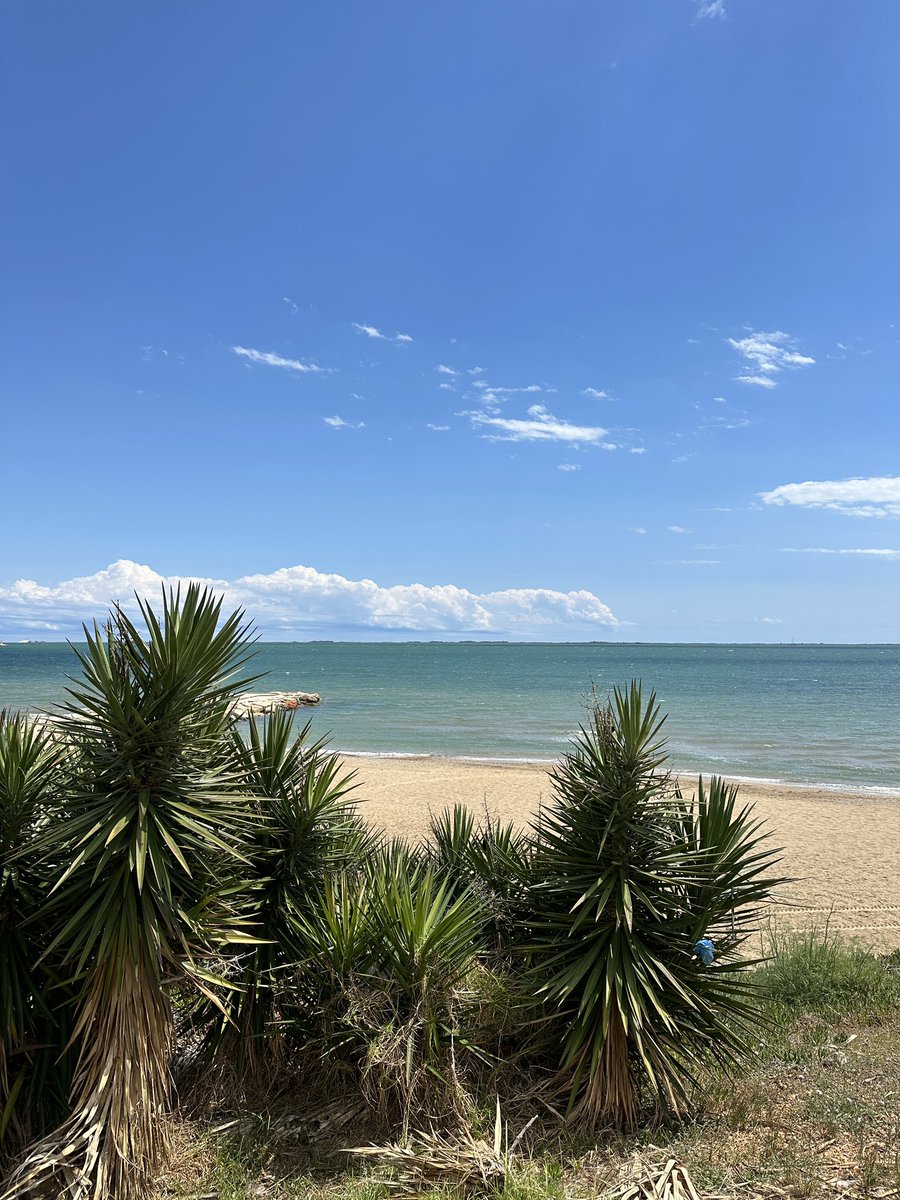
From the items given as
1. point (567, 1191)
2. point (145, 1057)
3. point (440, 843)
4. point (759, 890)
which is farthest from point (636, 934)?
point (145, 1057)

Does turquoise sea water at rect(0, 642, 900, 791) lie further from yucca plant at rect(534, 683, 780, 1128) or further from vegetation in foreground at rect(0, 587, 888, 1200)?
yucca plant at rect(534, 683, 780, 1128)

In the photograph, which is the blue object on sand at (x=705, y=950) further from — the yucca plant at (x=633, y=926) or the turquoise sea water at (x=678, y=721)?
the turquoise sea water at (x=678, y=721)

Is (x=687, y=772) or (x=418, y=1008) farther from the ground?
(x=418, y=1008)

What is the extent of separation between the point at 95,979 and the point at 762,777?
24024 millimetres

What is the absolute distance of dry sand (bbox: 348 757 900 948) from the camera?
37.5 ft

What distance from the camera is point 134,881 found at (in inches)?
167

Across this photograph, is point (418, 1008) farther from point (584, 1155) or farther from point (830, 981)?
point (830, 981)

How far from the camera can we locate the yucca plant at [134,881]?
4.00 metres

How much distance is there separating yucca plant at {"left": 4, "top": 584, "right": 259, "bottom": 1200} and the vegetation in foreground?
0.02 metres

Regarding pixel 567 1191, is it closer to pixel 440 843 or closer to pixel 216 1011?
pixel 216 1011

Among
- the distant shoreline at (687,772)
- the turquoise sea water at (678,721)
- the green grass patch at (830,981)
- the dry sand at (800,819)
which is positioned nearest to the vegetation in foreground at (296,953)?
the green grass patch at (830,981)

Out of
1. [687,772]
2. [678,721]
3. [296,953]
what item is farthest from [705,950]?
[678,721]

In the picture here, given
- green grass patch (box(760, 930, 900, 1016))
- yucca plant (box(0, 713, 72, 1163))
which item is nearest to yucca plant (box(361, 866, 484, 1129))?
yucca plant (box(0, 713, 72, 1163))

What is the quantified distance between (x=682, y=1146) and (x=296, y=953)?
2532mm
